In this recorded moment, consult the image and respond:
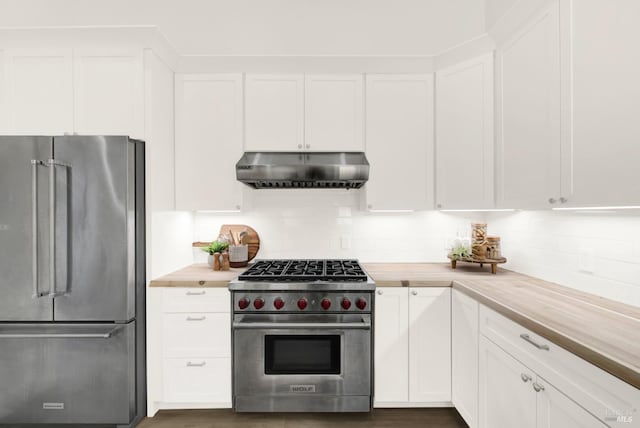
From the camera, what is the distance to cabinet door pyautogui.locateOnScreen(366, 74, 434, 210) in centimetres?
262

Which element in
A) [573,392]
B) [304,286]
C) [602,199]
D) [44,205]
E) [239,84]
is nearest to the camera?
[573,392]

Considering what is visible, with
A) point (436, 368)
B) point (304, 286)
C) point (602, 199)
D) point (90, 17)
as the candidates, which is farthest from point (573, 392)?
point (90, 17)

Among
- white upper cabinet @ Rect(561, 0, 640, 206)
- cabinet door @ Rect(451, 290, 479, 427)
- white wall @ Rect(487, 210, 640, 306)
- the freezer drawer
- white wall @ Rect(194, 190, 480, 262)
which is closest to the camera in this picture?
white upper cabinet @ Rect(561, 0, 640, 206)

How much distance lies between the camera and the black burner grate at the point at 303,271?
2248 millimetres

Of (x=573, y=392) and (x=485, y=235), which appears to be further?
(x=485, y=235)

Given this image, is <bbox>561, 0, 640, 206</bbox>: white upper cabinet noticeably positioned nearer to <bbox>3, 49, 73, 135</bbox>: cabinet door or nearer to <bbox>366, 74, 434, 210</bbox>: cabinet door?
<bbox>366, 74, 434, 210</bbox>: cabinet door

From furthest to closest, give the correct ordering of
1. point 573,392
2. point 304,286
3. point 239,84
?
point 239,84
point 304,286
point 573,392

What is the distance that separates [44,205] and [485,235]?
3.10m

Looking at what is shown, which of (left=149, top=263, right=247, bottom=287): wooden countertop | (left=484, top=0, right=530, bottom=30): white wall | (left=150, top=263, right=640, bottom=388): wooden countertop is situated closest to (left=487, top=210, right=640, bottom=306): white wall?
(left=150, top=263, right=640, bottom=388): wooden countertop

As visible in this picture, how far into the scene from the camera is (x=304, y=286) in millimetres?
2184

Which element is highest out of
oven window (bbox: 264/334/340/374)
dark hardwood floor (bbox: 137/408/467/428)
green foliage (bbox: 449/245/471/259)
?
green foliage (bbox: 449/245/471/259)

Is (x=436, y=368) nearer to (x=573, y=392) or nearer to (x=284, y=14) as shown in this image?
(x=573, y=392)

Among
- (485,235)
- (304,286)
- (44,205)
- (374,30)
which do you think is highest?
(374,30)

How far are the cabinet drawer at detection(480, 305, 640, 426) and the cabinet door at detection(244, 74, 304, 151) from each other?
1.87 metres
